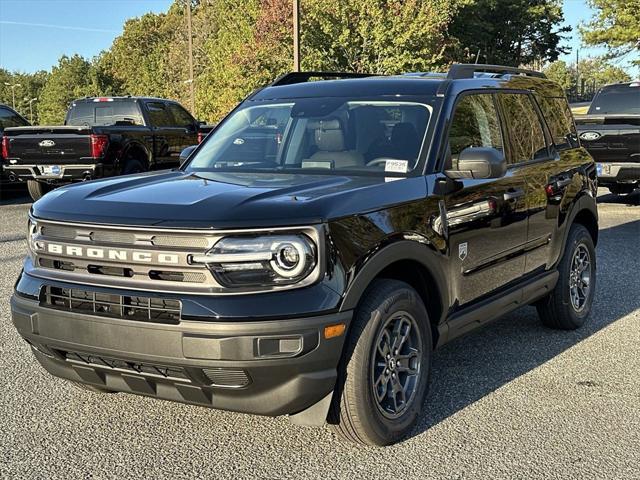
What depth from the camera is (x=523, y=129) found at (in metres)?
5.24

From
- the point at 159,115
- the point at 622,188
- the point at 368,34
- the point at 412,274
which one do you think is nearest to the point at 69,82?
the point at 368,34

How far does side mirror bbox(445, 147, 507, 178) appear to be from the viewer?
406 cm

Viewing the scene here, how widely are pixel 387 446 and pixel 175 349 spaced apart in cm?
124

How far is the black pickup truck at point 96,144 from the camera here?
12.6m

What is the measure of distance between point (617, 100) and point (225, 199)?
13529mm

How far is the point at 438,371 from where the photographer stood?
481 cm

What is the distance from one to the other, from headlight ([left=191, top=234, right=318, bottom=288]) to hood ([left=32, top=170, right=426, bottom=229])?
0.25 ft

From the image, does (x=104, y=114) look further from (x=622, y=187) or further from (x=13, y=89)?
(x=13, y=89)

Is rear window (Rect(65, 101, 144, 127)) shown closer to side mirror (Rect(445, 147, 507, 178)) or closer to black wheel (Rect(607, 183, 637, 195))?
black wheel (Rect(607, 183, 637, 195))

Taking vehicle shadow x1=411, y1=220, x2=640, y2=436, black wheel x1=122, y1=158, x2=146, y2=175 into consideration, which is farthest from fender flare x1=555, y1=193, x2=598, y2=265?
black wheel x1=122, y1=158, x2=146, y2=175

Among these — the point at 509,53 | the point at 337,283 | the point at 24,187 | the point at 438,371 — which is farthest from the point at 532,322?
the point at 509,53

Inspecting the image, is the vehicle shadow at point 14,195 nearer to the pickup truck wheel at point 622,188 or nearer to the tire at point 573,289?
the pickup truck wheel at point 622,188

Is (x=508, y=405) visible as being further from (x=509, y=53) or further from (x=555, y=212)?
(x=509, y=53)

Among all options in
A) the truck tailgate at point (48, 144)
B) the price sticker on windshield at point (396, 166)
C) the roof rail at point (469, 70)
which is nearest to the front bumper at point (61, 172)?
the truck tailgate at point (48, 144)
